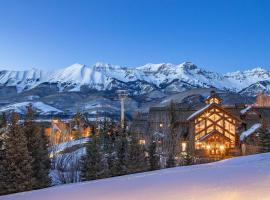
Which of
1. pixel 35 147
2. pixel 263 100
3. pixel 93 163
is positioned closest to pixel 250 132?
pixel 93 163

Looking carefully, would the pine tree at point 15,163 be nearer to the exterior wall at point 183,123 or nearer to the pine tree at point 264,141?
the pine tree at point 264,141

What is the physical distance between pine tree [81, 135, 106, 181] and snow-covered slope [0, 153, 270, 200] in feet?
52.3

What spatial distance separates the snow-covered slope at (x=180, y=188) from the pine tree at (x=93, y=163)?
52.3ft

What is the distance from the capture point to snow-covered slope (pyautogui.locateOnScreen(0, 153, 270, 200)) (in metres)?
5.64

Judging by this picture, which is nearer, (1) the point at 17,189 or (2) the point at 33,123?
(1) the point at 17,189

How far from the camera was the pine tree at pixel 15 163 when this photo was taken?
1819cm

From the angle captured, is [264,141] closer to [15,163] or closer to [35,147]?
[35,147]

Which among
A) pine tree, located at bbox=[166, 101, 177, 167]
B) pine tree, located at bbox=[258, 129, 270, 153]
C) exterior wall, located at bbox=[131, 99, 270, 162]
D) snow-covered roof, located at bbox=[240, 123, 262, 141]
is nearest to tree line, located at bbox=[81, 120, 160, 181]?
pine tree, located at bbox=[166, 101, 177, 167]

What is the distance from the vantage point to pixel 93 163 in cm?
2378

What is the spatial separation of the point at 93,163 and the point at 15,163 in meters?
6.21

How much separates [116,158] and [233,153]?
23360 millimetres

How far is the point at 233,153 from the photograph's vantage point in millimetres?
46406

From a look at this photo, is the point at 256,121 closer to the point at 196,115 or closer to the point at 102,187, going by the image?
the point at 196,115

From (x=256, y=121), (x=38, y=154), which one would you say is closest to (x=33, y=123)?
(x=38, y=154)
